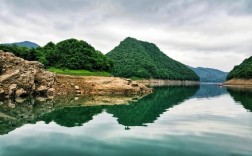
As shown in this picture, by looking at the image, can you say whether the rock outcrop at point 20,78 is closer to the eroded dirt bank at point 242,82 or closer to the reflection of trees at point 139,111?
the reflection of trees at point 139,111

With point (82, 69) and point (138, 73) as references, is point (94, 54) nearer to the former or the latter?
point (82, 69)

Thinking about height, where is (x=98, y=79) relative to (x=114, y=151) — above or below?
above

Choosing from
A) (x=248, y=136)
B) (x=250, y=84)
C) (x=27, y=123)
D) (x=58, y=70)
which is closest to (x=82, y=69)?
(x=58, y=70)

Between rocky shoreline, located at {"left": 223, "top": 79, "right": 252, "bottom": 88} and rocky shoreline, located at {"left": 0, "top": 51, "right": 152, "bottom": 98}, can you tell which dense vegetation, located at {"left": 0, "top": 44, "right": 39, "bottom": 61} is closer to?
Answer: rocky shoreline, located at {"left": 0, "top": 51, "right": 152, "bottom": 98}

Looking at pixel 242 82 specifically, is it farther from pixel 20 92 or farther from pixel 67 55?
pixel 20 92

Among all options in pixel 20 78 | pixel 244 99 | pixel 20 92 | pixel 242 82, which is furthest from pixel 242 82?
pixel 20 92

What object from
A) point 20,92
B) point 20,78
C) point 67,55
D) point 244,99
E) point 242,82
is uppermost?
point 67,55

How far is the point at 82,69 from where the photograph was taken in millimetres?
84562

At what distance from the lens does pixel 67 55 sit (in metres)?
85.9

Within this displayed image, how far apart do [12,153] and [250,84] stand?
534ft

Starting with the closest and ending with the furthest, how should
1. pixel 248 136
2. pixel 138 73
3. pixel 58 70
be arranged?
pixel 248 136, pixel 58 70, pixel 138 73

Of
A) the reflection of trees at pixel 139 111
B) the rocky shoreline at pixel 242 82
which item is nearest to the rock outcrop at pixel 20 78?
the reflection of trees at pixel 139 111

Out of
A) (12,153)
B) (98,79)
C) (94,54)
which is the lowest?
(12,153)

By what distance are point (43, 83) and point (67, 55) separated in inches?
1139
